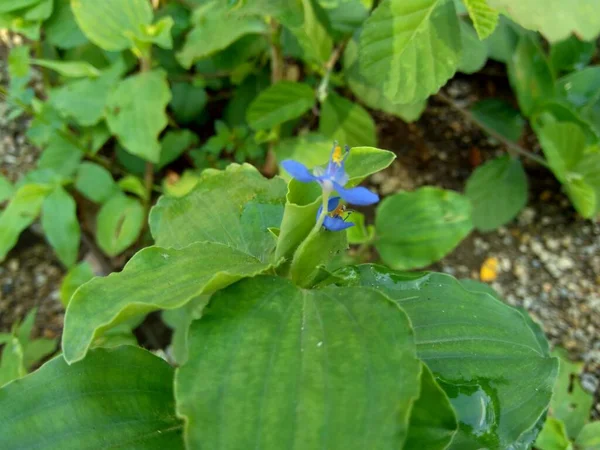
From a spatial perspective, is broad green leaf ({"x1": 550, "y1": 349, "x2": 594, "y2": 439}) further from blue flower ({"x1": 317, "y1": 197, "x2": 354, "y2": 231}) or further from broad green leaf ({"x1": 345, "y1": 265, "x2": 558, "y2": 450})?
blue flower ({"x1": 317, "y1": 197, "x2": 354, "y2": 231})

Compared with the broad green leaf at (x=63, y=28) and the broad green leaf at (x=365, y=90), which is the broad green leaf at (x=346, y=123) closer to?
the broad green leaf at (x=365, y=90)

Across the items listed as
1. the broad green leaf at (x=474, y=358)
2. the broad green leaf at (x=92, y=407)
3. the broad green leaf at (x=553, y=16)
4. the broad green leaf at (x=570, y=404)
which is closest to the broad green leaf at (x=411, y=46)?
the broad green leaf at (x=553, y=16)

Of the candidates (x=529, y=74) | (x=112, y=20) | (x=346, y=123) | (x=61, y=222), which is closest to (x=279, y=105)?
(x=346, y=123)

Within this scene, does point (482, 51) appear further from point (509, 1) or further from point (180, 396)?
point (180, 396)

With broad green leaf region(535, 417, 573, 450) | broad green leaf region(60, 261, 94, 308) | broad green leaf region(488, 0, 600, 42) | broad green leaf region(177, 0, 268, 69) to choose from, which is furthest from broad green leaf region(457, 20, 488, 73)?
broad green leaf region(60, 261, 94, 308)

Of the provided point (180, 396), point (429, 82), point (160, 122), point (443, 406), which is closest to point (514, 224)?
point (429, 82)
